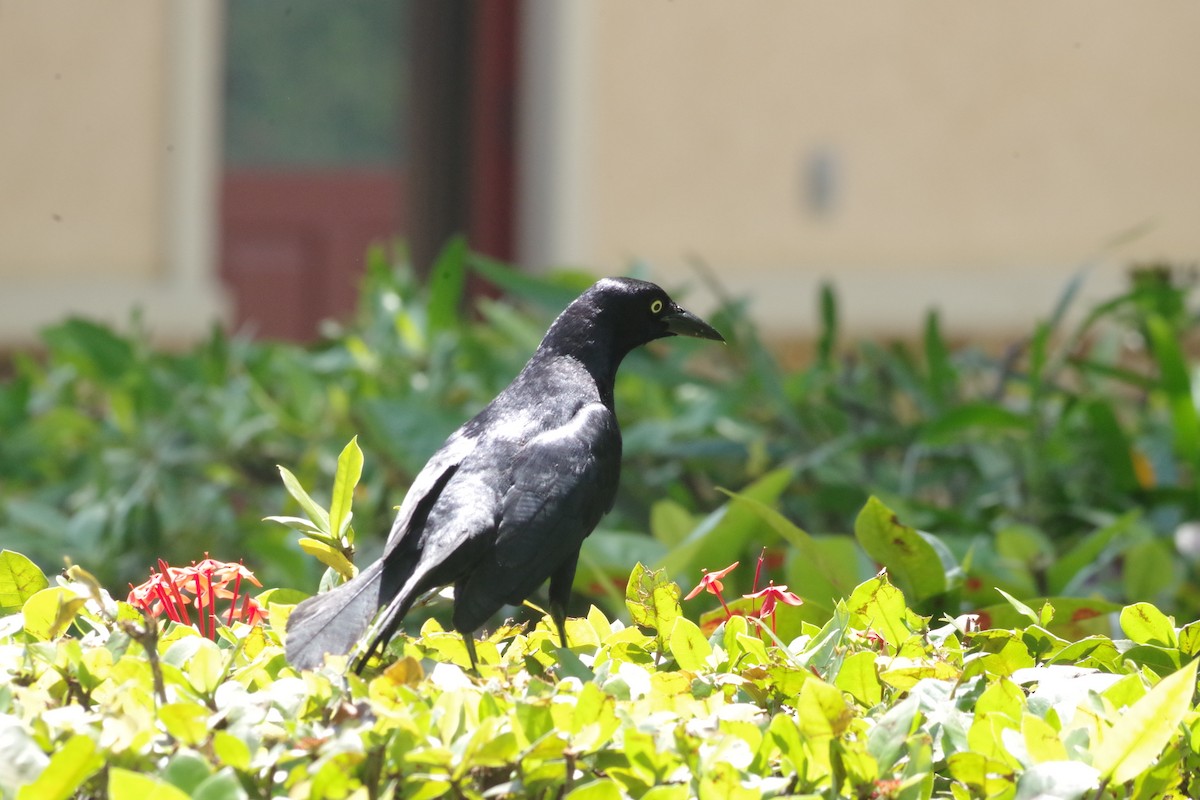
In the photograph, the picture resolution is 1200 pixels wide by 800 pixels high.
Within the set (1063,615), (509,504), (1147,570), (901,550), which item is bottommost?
(1147,570)

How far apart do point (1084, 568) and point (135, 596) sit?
166cm

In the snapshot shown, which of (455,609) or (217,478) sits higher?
(455,609)

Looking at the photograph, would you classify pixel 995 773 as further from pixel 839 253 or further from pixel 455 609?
pixel 839 253

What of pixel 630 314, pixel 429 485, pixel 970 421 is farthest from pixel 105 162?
pixel 429 485

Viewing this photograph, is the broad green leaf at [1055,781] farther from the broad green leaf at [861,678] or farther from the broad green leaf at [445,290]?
the broad green leaf at [445,290]

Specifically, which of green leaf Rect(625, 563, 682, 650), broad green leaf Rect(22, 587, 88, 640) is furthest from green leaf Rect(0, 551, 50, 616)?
green leaf Rect(625, 563, 682, 650)

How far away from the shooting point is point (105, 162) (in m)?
7.20

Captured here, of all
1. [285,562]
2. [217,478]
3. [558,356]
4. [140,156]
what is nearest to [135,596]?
[558,356]

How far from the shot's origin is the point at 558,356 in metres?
2.25

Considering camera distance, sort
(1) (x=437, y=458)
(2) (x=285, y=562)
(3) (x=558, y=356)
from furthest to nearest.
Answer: (2) (x=285, y=562) < (3) (x=558, y=356) < (1) (x=437, y=458)

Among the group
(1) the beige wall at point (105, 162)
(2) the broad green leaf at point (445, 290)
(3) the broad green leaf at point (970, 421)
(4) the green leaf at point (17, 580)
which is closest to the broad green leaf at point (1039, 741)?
(4) the green leaf at point (17, 580)

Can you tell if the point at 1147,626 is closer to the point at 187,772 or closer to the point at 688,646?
the point at 688,646

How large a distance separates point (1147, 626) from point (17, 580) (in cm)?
136

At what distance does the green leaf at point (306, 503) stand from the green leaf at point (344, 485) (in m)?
0.01
